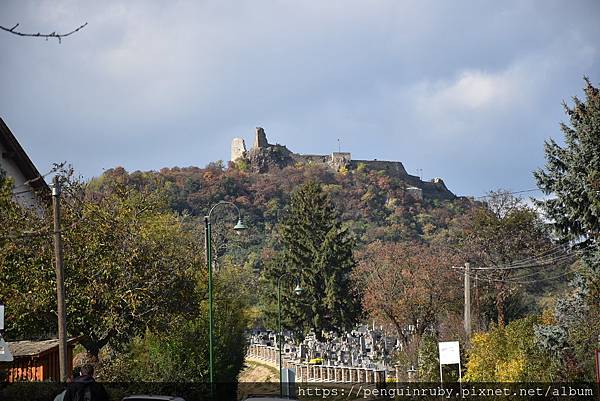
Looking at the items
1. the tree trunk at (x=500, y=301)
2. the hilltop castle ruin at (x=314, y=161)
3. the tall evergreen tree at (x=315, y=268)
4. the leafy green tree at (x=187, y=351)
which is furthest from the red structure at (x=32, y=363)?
the hilltop castle ruin at (x=314, y=161)

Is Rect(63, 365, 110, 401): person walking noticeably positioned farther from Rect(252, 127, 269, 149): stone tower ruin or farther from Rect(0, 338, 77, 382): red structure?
Rect(252, 127, 269, 149): stone tower ruin

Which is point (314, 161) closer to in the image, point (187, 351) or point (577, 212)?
point (187, 351)

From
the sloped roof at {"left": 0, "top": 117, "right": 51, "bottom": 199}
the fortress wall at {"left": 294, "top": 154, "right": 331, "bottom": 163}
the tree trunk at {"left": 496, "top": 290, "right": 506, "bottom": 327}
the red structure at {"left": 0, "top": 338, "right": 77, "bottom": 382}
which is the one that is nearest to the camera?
the red structure at {"left": 0, "top": 338, "right": 77, "bottom": 382}

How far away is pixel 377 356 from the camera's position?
5766 cm

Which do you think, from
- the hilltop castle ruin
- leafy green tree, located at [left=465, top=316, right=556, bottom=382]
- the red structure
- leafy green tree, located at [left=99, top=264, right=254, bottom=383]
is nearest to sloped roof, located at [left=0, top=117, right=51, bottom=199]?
leafy green tree, located at [left=99, top=264, right=254, bottom=383]

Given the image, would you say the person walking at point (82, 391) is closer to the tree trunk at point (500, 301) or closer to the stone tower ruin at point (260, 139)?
the tree trunk at point (500, 301)

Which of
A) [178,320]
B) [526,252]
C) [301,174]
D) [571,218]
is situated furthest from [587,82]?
[301,174]

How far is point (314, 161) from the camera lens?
188 meters

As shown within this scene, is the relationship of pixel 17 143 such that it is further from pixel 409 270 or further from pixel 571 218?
pixel 409 270

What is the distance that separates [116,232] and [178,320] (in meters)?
4.50

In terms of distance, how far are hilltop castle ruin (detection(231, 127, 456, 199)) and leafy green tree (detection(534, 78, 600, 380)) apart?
141 m

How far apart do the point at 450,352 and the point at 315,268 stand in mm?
46561

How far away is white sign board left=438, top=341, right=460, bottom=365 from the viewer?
28156mm

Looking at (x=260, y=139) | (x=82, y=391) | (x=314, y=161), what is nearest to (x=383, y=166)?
(x=314, y=161)
